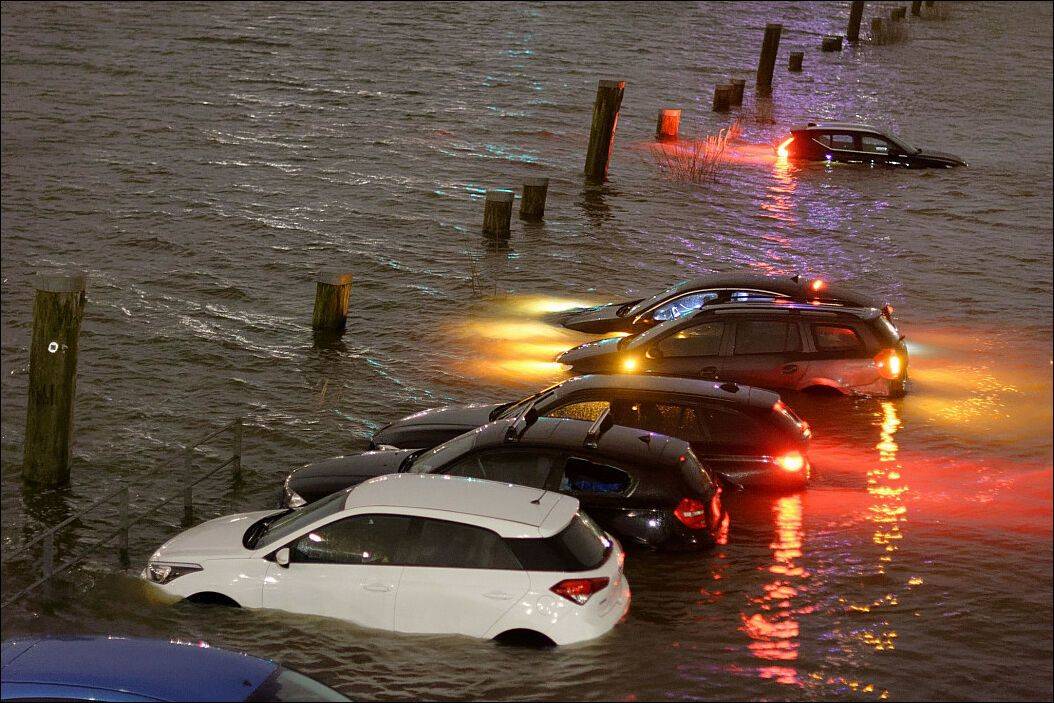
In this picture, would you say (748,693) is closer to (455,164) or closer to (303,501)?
(303,501)

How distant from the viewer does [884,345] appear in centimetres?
1616

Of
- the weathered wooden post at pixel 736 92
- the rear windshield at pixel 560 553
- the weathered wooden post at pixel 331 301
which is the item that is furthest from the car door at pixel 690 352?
the weathered wooden post at pixel 736 92

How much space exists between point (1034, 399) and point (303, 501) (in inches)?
383

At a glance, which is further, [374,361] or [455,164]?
[455,164]

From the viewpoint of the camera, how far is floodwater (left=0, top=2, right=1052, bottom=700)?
9961mm

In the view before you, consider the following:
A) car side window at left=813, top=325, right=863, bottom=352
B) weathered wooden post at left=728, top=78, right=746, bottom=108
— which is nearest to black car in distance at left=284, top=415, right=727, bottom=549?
car side window at left=813, top=325, right=863, bottom=352

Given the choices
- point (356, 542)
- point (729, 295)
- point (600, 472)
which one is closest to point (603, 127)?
point (729, 295)

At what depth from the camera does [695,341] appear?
16391mm

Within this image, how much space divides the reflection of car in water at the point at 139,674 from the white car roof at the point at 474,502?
3244mm

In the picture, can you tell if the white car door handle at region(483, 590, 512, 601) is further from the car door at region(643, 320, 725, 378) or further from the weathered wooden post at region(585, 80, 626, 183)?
the weathered wooden post at region(585, 80, 626, 183)

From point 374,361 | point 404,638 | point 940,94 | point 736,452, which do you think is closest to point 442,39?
point 940,94

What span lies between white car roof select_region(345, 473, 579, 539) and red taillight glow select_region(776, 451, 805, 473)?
11.0 ft

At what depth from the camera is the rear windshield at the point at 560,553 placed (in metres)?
9.52

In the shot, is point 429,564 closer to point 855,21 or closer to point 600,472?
point 600,472
